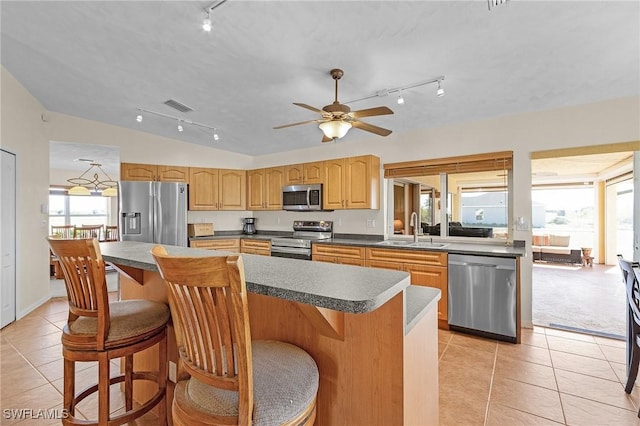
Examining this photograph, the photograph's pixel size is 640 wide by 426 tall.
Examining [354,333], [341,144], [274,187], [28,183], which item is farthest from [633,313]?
[28,183]

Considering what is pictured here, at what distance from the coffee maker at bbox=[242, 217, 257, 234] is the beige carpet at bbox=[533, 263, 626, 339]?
15.4 ft

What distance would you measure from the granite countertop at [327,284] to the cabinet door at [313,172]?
3349 millimetres

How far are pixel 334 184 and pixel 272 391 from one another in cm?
A: 385

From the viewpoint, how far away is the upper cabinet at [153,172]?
4.91m

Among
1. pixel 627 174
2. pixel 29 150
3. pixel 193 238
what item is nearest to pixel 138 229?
pixel 193 238

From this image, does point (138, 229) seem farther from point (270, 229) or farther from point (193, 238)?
point (270, 229)

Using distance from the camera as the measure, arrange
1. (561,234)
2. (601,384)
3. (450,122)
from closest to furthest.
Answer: (601,384) < (450,122) < (561,234)

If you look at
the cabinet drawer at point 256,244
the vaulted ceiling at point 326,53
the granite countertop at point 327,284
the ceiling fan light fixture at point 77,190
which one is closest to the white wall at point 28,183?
the vaulted ceiling at point 326,53

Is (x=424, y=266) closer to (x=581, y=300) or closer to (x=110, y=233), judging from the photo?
(x=581, y=300)

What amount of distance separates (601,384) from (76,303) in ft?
11.4

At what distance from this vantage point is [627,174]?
20.6 ft

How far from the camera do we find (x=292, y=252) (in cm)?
460

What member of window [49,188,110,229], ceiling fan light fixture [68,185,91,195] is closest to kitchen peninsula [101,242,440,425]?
ceiling fan light fixture [68,185,91,195]

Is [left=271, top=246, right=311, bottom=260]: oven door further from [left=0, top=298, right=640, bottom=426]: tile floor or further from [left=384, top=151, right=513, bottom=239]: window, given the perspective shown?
[left=0, top=298, right=640, bottom=426]: tile floor
